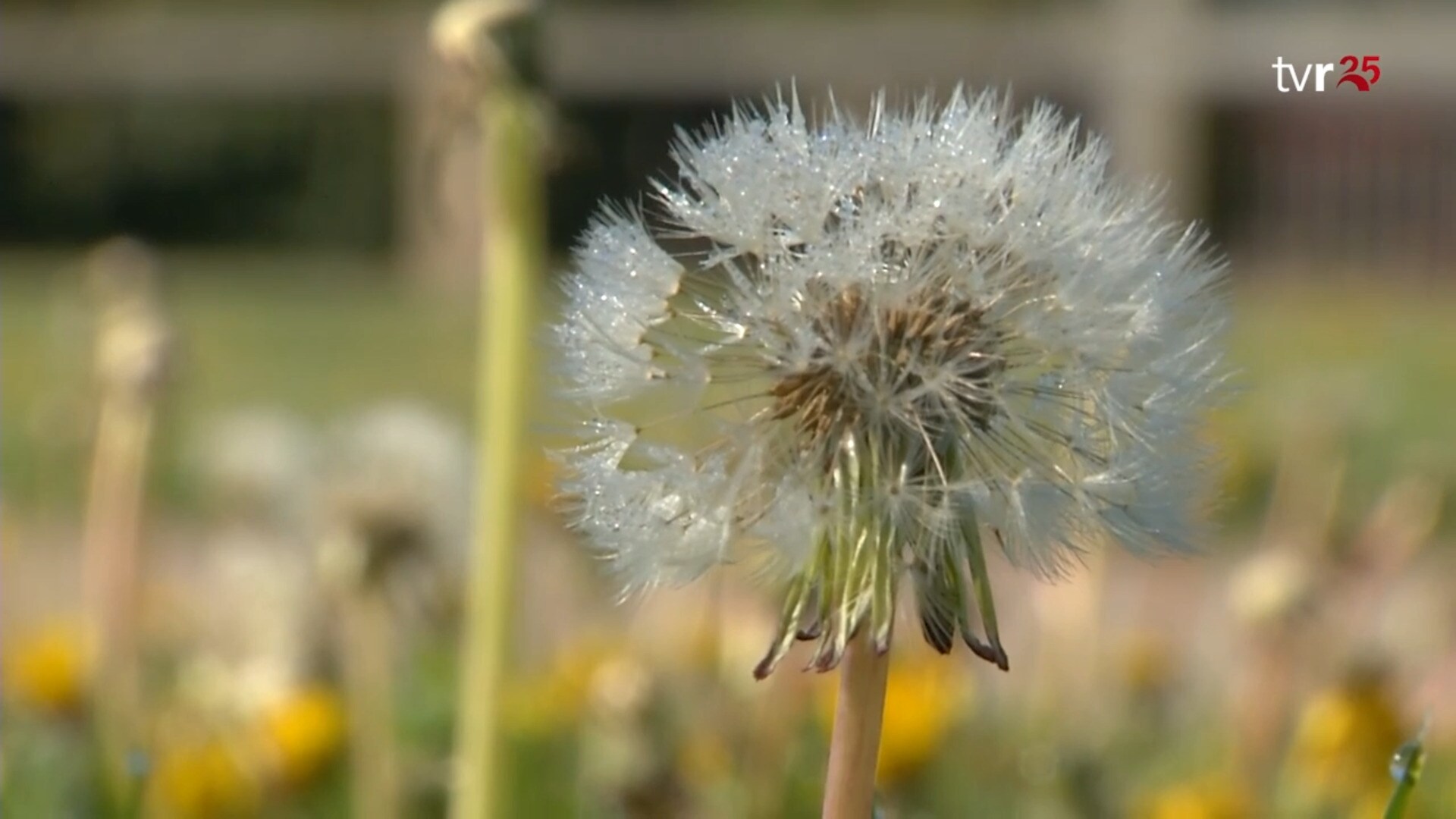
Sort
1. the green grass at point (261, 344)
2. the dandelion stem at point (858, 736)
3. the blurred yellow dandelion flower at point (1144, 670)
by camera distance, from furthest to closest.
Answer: the green grass at point (261, 344) < the blurred yellow dandelion flower at point (1144, 670) < the dandelion stem at point (858, 736)

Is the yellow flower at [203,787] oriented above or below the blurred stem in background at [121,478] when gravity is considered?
below

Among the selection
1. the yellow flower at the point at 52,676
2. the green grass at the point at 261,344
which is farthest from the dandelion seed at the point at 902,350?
the green grass at the point at 261,344

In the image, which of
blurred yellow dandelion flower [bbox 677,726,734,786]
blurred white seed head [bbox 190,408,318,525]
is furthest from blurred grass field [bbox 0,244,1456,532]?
blurred yellow dandelion flower [bbox 677,726,734,786]

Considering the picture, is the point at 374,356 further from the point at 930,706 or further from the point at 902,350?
Answer: the point at 902,350

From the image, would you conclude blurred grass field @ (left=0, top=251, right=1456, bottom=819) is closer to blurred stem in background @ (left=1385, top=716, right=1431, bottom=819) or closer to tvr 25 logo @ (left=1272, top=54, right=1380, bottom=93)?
blurred stem in background @ (left=1385, top=716, right=1431, bottom=819)

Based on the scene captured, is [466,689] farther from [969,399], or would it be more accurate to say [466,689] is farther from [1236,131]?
[1236,131]

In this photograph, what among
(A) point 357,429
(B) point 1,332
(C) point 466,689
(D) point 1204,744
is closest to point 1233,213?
(B) point 1,332

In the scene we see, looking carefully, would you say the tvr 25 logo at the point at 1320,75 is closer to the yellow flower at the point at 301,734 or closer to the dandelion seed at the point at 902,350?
the dandelion seed at the point at 902,350
